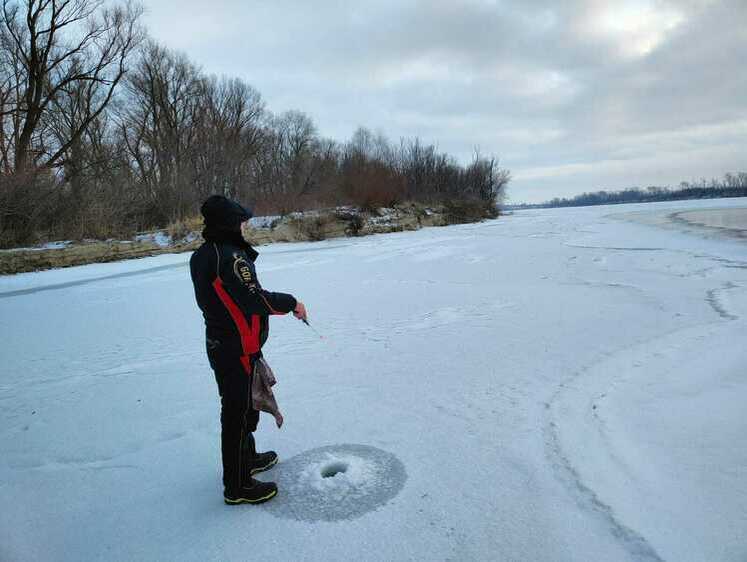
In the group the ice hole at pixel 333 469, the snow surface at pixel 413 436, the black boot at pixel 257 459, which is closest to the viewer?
the snow surface at pixel 413 436

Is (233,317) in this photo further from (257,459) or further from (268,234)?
(268,234)

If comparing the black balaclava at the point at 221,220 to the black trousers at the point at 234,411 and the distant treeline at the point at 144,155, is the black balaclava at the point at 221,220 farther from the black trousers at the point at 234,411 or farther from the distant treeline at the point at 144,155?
the distant treeline at the point at 144,155

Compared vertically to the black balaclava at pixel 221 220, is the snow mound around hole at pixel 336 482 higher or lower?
lower

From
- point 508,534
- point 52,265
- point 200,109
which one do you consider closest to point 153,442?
point 508,534

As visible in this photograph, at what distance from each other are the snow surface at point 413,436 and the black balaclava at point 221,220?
54.9 inches

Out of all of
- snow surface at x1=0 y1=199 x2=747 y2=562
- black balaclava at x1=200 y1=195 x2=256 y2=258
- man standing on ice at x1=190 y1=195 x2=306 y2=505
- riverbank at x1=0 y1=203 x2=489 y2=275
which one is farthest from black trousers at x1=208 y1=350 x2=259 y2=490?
riverbank at x1=0 y1=203 x2=489 y2=275

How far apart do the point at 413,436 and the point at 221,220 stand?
1.80m

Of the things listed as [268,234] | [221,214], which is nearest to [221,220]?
[221,214]

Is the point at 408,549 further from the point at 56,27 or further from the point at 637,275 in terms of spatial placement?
the point at 56,27

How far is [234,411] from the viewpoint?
2314 millimetres

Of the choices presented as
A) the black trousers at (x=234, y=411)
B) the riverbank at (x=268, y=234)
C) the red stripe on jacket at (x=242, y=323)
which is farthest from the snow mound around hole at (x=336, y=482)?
the riverbank at (x=268, y=234)

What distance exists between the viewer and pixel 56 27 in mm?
18109

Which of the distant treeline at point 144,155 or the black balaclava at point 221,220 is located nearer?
the black balaclava at point 221,220

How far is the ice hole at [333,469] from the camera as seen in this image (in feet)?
8.58
